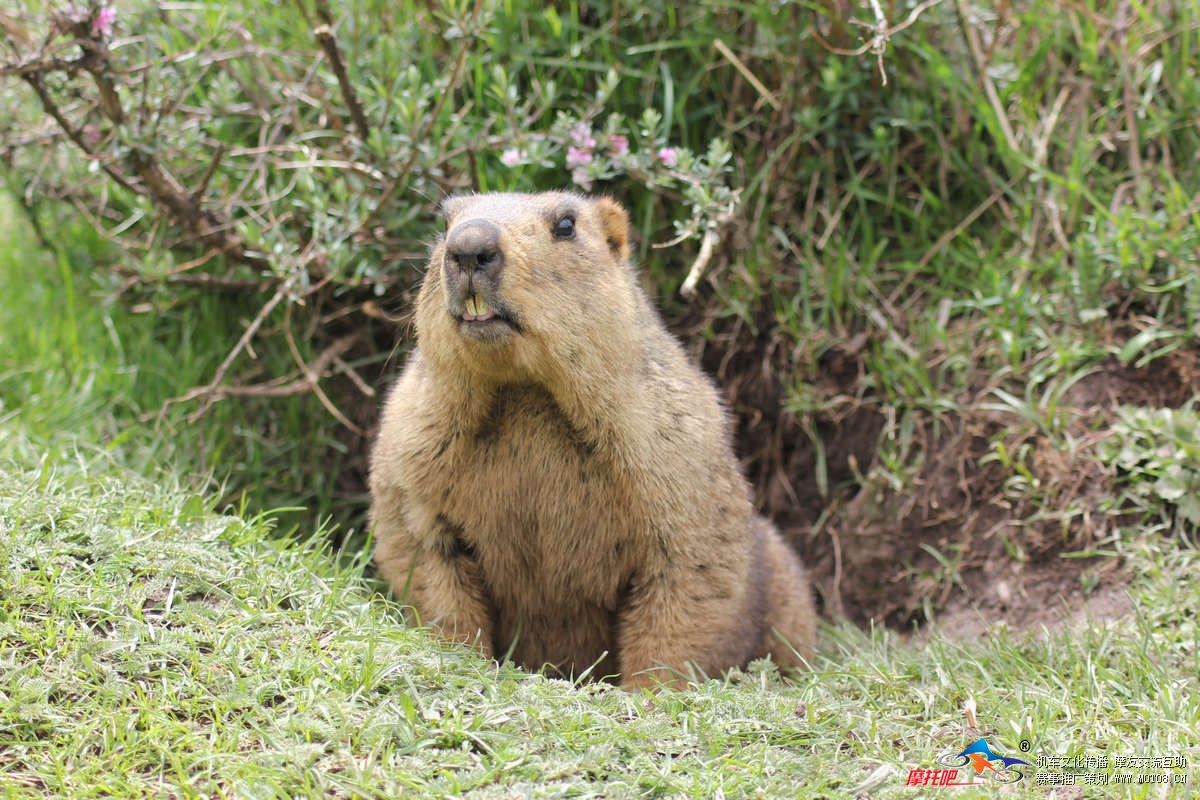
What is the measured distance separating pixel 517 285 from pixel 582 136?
1850 millimetres

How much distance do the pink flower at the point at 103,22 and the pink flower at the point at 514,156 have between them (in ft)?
6.21

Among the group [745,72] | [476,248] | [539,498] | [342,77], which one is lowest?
[539,498]

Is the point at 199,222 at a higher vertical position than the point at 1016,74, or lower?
lower

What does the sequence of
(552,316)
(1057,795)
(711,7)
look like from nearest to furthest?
(1057,795)
(552,316)
(711,7)

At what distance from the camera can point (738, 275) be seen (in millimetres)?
6102

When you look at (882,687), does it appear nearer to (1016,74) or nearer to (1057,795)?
(1057,795)

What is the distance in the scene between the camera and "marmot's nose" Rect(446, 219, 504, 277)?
3645 millimetres

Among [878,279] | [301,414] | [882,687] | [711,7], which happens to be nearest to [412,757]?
[882,687]

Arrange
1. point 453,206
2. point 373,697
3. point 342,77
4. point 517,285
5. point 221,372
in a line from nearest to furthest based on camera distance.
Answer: point 373,697 → point 517,285 → point 453,206 → point 342,77 → point 221,372

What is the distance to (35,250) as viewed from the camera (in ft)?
22.6

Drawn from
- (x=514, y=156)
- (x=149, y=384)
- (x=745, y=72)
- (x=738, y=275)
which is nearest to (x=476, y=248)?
(x=514, y=156)

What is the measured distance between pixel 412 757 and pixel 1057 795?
1.86 metres

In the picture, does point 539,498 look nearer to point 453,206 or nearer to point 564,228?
point 564,228

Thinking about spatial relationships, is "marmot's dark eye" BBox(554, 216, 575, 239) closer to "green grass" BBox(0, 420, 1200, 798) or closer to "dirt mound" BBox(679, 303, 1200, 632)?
"green grass" BBox(0, 420, 1200, 798)
